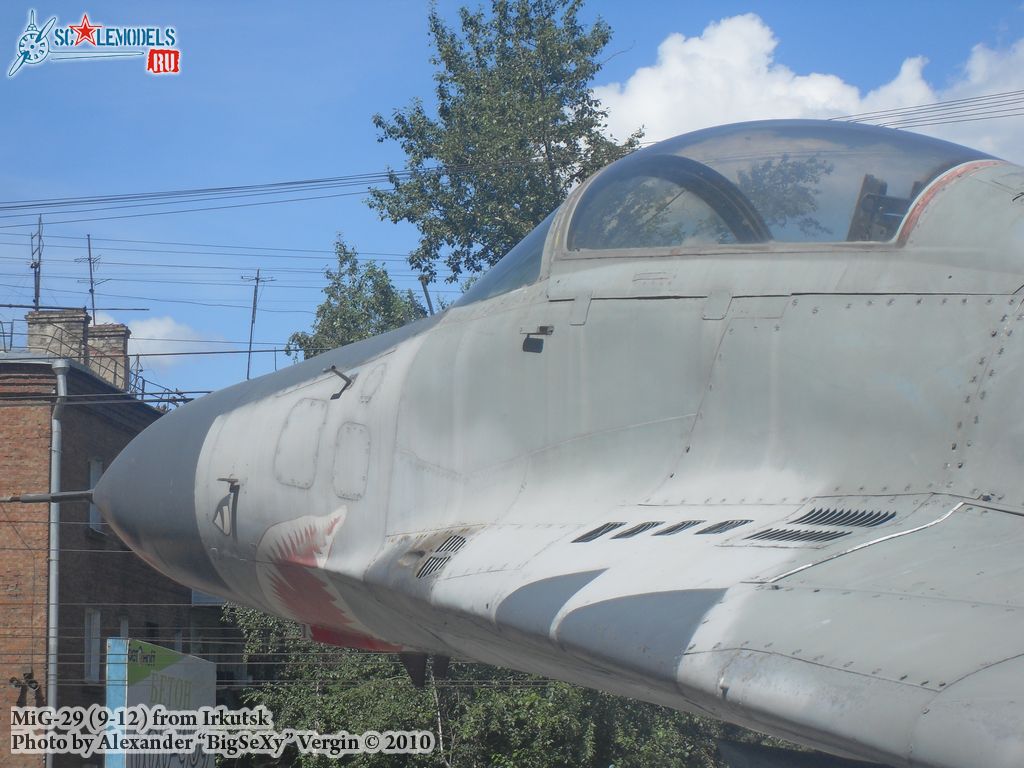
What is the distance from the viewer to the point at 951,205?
13.2ft

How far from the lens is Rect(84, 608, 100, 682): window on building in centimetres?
2383

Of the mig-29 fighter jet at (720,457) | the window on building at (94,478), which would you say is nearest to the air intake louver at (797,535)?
the mig-29 fighter jet at (720,457)

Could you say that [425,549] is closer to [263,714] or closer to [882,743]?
[882,743]

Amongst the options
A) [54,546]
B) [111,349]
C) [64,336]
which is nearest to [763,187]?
[54,546]

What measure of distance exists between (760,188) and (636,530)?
1.52 meters

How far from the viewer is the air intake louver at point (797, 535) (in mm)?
3572

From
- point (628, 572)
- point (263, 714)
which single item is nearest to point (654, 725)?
point (263, 714)

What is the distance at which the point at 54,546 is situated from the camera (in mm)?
22672

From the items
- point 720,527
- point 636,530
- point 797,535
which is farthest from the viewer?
point 636,530

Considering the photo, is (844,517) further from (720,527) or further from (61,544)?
(61,544)

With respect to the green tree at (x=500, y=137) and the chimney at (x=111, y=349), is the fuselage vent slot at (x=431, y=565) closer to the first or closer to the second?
the green tree at (x=500, y=137)

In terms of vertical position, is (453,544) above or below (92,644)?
above

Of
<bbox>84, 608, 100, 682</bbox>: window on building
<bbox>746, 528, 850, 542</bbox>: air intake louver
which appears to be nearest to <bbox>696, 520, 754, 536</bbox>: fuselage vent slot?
<bbox>746, 528, 850, 542</bbox>: air intake louver

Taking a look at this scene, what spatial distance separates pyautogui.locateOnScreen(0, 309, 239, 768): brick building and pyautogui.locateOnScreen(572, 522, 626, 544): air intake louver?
18434mm
